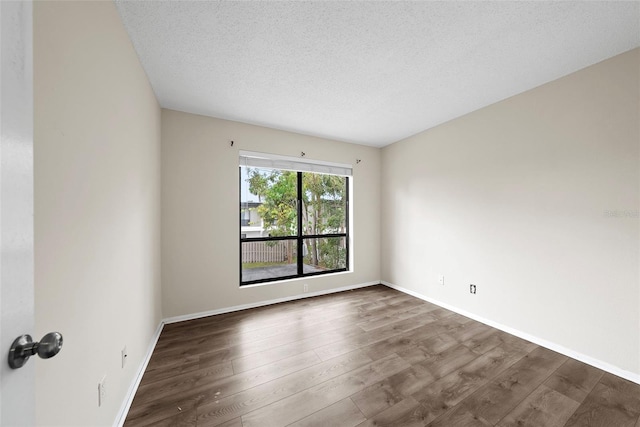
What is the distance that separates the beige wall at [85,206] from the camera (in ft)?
2.66

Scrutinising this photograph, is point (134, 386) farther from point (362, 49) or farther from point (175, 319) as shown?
point (362, 49)

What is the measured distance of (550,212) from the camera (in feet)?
7.32

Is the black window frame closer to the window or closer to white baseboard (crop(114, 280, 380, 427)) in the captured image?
the window

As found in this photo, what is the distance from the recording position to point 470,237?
2887 mm

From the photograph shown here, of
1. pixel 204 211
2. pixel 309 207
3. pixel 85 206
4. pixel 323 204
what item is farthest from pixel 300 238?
pixel 85 206

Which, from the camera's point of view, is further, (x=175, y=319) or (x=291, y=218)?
(x=291, y=218)

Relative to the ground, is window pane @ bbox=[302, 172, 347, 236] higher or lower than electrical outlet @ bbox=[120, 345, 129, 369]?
higher

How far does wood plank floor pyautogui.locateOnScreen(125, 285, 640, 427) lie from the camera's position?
1.49 meters

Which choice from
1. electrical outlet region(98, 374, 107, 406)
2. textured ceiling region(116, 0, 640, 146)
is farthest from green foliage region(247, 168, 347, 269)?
electrical outlet region(98, 374, 107, 406)

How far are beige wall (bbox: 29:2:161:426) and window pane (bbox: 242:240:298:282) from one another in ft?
4.98

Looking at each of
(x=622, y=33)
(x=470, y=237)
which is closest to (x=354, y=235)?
(x=470, y=237)

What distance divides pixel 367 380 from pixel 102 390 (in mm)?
1644

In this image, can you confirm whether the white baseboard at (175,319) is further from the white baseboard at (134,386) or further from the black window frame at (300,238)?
the black window frame at (300,238)

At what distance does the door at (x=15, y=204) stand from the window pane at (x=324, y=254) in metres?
3.21
